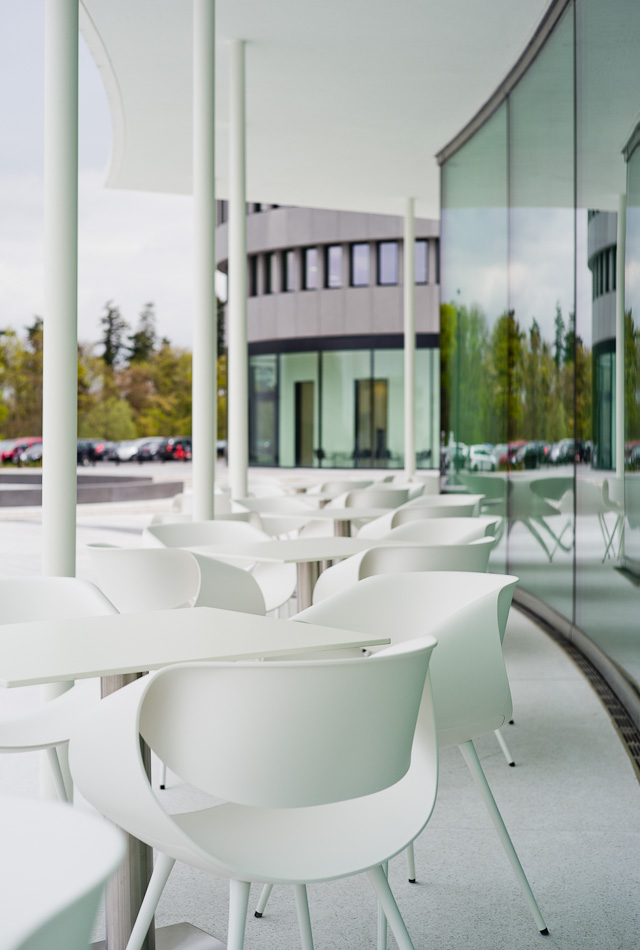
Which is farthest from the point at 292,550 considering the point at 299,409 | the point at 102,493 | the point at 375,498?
the point at 299,409

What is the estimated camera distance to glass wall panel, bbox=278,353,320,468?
1182 inches

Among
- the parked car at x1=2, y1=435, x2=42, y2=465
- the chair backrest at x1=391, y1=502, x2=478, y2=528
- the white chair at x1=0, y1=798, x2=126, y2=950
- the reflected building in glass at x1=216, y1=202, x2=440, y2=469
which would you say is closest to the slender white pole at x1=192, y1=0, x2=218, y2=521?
the chair backrest at x1=391, y1=502, x2=478, y2=528

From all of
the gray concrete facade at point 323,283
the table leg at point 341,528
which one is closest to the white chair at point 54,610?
the table leg at point 341,528

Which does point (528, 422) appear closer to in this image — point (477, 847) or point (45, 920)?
point (477, 847)

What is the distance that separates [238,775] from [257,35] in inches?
276

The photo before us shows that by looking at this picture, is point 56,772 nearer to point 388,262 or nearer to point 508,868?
point 508,868

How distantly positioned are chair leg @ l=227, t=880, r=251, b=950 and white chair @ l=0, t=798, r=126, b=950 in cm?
85

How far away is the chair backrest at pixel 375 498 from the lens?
25.3 ft

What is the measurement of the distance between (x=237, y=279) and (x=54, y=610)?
5166mm

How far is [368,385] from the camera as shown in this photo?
29141 millimetres

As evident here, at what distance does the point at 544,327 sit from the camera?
23.1 ft

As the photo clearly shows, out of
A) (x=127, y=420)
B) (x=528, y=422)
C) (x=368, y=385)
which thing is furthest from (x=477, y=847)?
(x=127, y=420)

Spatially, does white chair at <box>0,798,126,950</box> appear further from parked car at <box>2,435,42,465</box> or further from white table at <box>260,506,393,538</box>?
parked car at <box>2,435,42,465</box>

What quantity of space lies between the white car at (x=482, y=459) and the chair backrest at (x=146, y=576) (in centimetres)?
475
